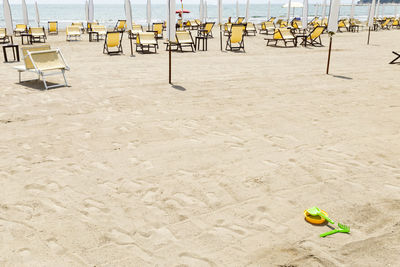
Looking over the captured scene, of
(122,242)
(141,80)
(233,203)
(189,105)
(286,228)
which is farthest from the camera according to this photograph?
(141,80)

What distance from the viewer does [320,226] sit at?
8.55 feet

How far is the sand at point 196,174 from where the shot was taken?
93.4 inches

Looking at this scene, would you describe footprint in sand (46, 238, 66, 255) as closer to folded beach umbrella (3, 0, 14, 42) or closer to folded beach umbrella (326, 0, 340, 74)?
folded beach umbrella (326, 0, 340, 74)

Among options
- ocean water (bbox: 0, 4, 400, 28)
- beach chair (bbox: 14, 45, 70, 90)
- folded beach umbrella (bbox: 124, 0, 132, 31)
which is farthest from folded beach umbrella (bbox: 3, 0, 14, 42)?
ocean water (bbox: 0, 4, 400, 28)

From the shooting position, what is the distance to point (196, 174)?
3395mm

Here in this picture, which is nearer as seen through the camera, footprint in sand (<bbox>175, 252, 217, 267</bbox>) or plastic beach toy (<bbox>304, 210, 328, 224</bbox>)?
footprint in sand (<bbox>175, 252, 217, 267</bbox>)

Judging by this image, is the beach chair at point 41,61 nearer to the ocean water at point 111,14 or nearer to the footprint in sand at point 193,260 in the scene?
the footprint in sand at point 193,260

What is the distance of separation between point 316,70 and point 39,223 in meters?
7.78

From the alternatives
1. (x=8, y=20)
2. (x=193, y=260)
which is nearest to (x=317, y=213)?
(x=193, y=260)

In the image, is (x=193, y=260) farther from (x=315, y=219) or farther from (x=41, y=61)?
(x=41, y=61)

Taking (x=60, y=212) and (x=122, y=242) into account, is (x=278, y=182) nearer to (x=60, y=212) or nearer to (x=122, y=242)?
(x=122, y=242)

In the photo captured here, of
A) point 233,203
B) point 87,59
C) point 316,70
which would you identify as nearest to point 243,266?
point 233,203

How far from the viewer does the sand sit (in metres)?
2.37

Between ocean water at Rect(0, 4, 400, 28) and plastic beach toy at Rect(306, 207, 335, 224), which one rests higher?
ocean water at Rect(0, 4, 400, 28)
